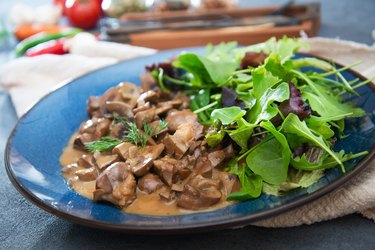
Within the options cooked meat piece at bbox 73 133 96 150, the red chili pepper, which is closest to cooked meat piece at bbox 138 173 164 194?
cooked meat piece at bbox 73 133 96 150

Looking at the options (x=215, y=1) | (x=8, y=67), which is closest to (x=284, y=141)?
(x=8, y=67)

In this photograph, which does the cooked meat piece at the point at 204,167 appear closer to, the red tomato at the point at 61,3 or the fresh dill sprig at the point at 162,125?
the fresh dill sprig at the point at 162,125

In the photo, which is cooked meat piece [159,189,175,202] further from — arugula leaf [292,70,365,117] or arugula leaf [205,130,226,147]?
arugula leaf [292,70,365,117]

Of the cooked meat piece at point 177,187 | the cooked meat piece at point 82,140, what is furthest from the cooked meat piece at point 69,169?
the cooked meat piece at point 177,187

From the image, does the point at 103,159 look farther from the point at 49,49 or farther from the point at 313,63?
the point at 49,49

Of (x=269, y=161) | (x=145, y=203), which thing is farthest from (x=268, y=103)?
(x=145, y=203)
